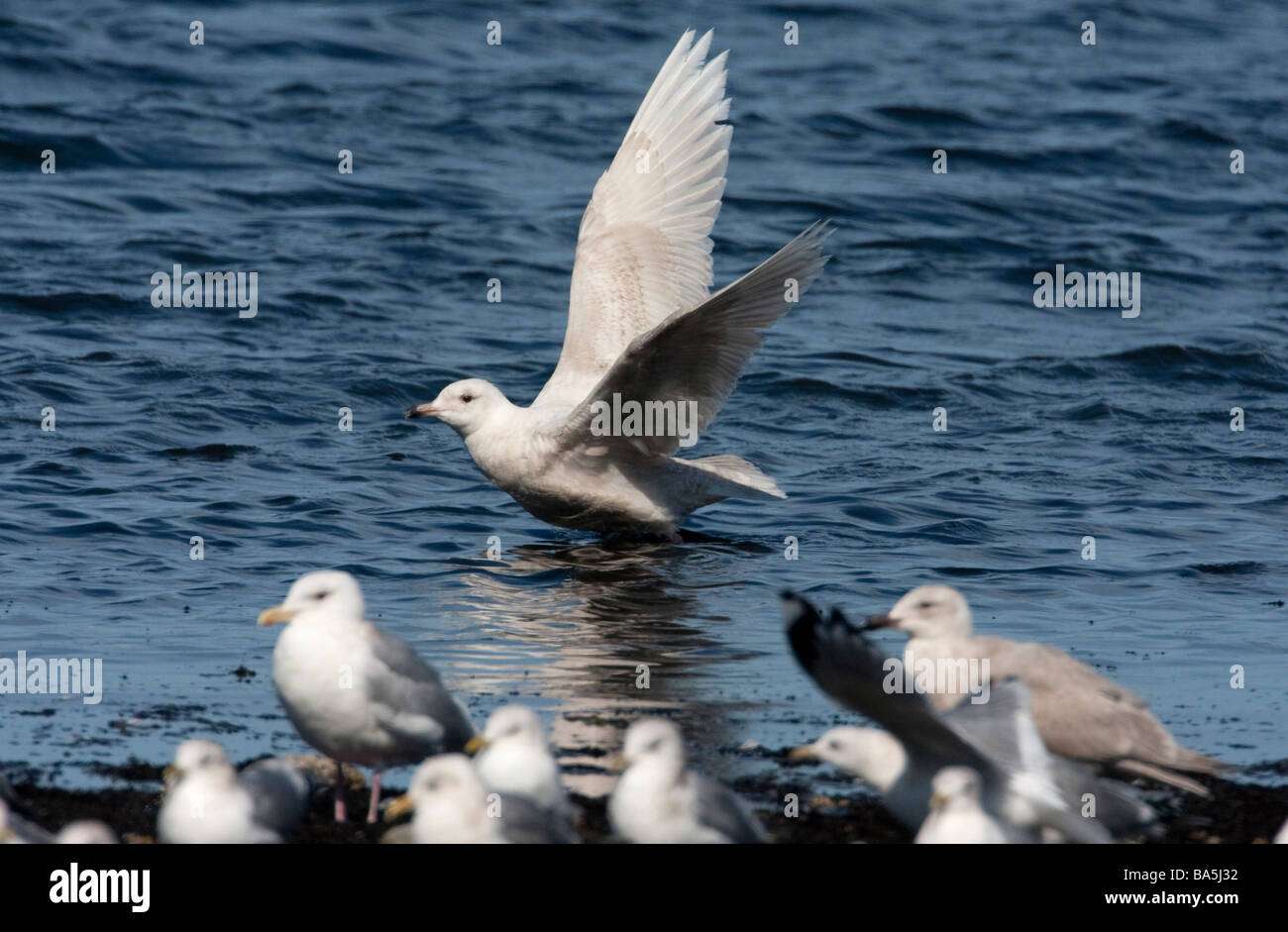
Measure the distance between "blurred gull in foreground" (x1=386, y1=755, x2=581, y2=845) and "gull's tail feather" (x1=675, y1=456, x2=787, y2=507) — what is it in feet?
17.4

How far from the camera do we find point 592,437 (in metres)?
9.77

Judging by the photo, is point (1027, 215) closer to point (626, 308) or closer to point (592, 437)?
point (626, 308)

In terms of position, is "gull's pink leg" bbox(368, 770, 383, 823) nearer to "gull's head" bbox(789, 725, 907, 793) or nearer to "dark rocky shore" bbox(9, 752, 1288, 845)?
"dark rocky shore" bbox(9, 752, 1288, 845)

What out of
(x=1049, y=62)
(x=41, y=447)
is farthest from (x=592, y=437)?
(x=1049, y=62)

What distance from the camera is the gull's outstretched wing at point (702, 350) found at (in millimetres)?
8594

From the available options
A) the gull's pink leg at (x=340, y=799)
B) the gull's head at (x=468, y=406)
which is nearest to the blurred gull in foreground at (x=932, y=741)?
the gull's pink leg at (x=340, y=799)

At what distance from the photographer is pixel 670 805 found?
4.91m

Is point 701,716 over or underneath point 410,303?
underneath

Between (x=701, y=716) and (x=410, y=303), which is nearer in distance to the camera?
(x=701, y=716)

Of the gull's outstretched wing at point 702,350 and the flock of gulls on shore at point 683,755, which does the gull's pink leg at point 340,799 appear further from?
the gull's outstretched wing at point 702,350

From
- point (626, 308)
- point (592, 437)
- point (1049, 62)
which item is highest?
point (1049, 62)
